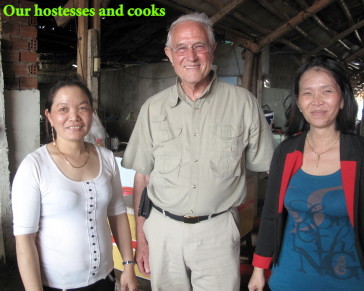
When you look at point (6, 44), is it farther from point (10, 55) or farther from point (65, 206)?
point (65, 206)

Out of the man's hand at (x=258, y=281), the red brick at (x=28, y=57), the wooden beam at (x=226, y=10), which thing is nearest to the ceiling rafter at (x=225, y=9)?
the wooden beam at (x=226, y=10)

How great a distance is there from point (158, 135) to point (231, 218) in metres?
0.66

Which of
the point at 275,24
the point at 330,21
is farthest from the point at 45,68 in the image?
the point at 330,21

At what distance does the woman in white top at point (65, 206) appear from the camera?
1430 millimetres

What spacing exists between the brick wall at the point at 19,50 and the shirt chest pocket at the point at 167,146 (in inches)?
82.9

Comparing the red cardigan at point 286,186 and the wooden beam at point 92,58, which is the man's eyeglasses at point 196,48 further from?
the wooden beam at point 92,58

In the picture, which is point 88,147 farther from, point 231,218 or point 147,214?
point 231,218

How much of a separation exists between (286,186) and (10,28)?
10.2ft

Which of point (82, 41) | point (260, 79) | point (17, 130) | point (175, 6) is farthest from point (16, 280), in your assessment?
point (260, 79)

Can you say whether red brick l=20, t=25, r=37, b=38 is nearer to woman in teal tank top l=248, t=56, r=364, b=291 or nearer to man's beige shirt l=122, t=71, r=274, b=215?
man's beige shirt l=122, t=71, r=274, b=215

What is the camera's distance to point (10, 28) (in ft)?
10.7

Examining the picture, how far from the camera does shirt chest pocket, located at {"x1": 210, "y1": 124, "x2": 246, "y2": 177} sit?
187cm

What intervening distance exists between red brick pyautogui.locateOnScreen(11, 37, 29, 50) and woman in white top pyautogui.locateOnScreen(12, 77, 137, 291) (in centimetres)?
205

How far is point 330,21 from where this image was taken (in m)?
6.82
